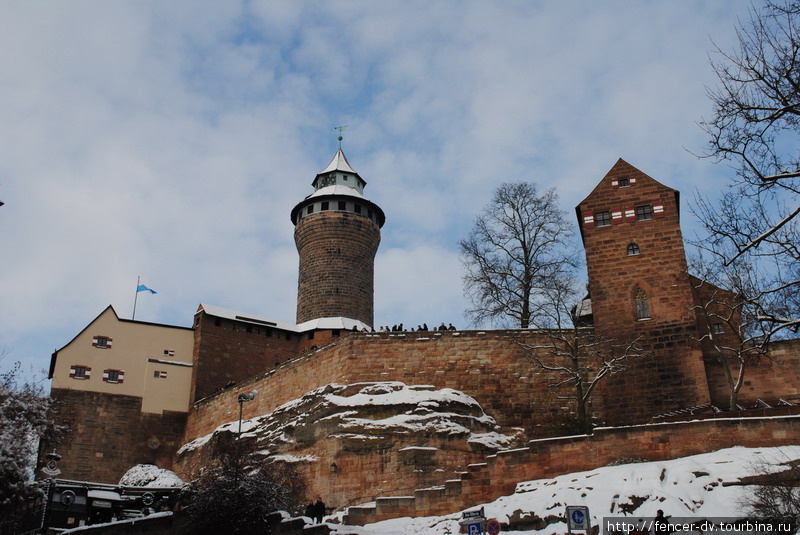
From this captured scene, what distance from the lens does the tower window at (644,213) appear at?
28.6m

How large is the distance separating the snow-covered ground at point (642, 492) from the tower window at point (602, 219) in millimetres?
11452

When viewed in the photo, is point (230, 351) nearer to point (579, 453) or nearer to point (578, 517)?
point (579, 453)

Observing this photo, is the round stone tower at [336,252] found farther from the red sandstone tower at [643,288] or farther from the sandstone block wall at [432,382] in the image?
the red sandstone tower at [643,288]

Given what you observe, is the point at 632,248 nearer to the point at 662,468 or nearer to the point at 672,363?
the point at 672,363

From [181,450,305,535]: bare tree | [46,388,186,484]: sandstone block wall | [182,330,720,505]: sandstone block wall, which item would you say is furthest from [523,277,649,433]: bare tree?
[46,388,186,484]: sandstone block wall

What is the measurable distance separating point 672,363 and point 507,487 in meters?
8.42

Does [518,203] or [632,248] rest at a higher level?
[518,203]

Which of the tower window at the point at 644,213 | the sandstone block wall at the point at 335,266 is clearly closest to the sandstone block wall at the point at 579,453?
the tower window at the point at 644,213

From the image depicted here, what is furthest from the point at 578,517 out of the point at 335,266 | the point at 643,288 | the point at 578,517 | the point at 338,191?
the point at 338,191

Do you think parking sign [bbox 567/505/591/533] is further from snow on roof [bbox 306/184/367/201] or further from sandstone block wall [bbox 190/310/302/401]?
snow on roof [bbox 306/184/367/201]

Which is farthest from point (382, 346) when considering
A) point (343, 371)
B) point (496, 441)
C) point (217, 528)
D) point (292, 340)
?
point (292, 340)

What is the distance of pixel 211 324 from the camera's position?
42938 millimetres

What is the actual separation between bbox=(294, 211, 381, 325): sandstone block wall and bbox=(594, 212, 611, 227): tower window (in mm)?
19396

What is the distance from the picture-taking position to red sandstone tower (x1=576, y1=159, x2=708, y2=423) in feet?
85.1
